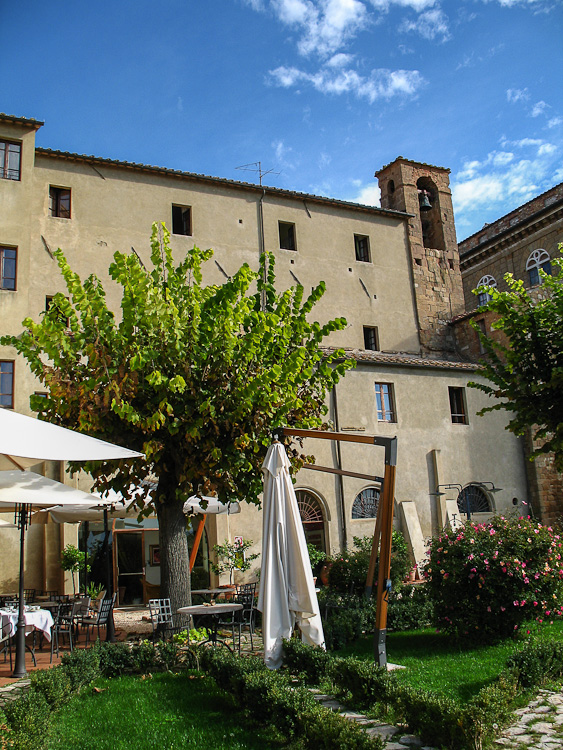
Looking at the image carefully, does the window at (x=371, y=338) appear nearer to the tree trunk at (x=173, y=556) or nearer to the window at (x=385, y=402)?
the window at (x=385, y=402)

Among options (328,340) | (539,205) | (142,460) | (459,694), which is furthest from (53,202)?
(539,205)

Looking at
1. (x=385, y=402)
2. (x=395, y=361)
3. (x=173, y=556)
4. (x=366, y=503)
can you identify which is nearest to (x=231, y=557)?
(x=366, y=503)

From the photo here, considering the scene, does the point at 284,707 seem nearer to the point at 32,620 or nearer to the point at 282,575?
the point at 282,575

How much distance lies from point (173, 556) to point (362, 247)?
18.7m

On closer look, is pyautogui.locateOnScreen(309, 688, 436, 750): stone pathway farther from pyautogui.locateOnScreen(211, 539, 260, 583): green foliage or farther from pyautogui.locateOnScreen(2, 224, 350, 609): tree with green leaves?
pyautogui.locateOnScreen(211, 539, 260, 583): green foliage

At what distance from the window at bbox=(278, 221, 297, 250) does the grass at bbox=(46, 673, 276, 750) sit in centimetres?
1905

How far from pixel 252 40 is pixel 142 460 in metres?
6.70

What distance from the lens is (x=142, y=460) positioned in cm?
994

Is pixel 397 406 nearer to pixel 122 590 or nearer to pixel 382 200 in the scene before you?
pixel 122 590

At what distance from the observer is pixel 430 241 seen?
29.3 metres

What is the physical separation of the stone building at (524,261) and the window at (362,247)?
4600 millimetres

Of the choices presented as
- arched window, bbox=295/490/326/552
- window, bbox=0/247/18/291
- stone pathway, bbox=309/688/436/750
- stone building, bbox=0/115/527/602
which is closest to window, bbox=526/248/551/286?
stone building, bbox=0/115/527/602

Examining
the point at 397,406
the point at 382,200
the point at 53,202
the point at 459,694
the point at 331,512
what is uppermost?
the point at 382,200

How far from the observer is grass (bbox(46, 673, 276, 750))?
18.2 ft
